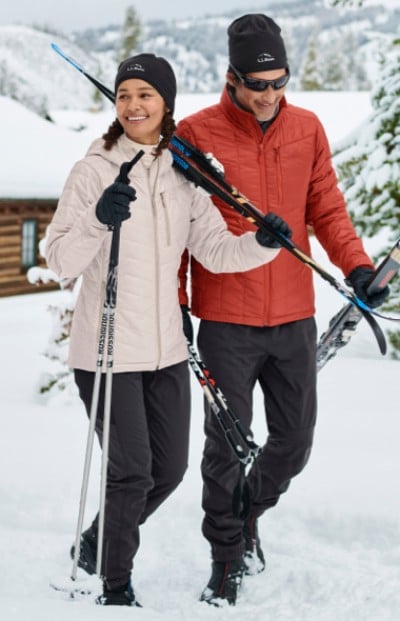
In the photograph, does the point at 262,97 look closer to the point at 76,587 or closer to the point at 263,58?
the point at 263,58

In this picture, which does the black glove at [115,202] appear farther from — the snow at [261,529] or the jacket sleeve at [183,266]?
the snow at [261,529]

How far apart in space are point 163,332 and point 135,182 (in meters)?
0.63

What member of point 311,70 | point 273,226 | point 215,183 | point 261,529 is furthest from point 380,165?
point 311,70

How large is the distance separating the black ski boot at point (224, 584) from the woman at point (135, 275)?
51cm

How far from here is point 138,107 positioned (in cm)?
348

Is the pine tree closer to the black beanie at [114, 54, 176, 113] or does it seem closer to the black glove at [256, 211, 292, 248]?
the black beanie at [114, 54, 176, 113]

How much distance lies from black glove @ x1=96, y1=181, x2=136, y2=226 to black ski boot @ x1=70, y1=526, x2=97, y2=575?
5.38ft

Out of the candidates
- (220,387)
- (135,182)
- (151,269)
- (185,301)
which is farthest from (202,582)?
(135,182)

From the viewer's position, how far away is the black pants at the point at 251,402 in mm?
4008

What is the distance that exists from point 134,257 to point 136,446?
2.54 feet

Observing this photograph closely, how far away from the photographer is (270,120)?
3955 millimetres

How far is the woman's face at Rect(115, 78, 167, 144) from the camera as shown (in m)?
3.49

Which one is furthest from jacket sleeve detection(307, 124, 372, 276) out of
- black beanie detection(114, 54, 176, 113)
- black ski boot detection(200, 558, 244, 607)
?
black ski boot detection(200, 558, 244, 607)

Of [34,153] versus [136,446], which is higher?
[136,446]
